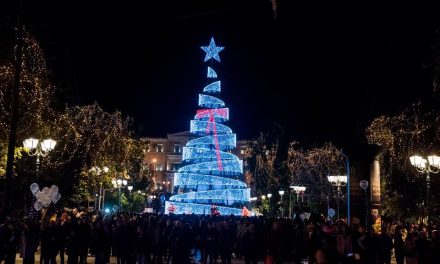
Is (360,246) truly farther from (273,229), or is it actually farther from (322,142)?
(322,142)

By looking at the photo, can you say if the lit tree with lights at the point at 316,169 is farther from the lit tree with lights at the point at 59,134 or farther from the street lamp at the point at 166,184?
the street lamp at the point at 166,184

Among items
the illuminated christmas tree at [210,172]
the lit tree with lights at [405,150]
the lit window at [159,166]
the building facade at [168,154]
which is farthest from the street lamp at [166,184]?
the lit tree with lights at [405,150]

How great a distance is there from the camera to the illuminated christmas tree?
5478 centimetres

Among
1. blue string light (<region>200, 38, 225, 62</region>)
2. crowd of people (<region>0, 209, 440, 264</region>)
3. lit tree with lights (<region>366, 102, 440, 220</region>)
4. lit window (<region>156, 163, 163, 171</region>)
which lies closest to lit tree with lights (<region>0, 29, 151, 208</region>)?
crowd of people (<region>0, 209, 440, 264</region>)

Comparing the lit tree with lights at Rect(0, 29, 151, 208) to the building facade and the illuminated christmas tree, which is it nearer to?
the illuminated christmas tree

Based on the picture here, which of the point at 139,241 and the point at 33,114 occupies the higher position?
the point at 33,114

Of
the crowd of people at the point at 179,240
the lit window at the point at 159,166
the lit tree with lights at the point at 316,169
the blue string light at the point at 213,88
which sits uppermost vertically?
the blue string light at the point at 213,88

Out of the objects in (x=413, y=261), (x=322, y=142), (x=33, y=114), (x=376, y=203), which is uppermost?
(x=322, y=142)

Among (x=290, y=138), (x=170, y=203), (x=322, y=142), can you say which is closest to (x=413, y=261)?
(x=170, y=203)

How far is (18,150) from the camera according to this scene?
2559cm

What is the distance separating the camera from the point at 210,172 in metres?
56.2

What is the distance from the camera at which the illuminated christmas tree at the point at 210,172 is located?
5478 cm

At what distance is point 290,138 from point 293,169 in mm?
11255

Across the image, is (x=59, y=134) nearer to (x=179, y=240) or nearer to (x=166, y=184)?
(x=179, y=240)
